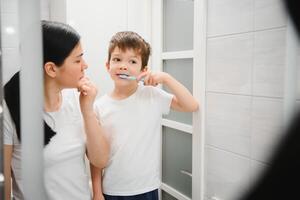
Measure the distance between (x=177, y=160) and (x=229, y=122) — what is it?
40 cm

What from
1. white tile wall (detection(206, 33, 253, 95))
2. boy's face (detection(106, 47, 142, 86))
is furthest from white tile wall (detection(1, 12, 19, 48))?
white tile wall (detection(206, 33, 253, 95))

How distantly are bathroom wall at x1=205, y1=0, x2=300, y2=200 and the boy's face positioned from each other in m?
0.24

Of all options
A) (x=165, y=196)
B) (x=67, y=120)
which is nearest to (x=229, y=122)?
(x=67, y=120)

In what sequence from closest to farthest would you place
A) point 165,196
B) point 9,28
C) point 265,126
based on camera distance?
point 9,28 < point 265,126 < point 165,196

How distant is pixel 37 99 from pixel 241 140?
1.91 feet

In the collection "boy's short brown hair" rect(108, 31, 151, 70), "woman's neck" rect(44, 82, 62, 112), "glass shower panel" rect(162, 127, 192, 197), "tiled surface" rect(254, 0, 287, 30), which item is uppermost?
"tiled surface" rect(254, 0, 287, 30)

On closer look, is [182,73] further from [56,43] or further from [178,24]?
[56,43]

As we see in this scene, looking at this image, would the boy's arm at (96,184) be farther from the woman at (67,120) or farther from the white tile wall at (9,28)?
the white tile wall at (9,28)

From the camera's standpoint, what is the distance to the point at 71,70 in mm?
550

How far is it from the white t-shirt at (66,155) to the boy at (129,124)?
9 centimetres

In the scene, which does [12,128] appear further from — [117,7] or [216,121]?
[117,7]

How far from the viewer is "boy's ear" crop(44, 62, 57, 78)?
1.71 ft

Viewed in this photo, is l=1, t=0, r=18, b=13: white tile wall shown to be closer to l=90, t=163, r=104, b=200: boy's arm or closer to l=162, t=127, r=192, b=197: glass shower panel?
l=90, t=163, r=104, b=200: boy's arm

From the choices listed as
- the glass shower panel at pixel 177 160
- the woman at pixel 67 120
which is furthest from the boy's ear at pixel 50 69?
the glass shower panel at pixel 177 160
